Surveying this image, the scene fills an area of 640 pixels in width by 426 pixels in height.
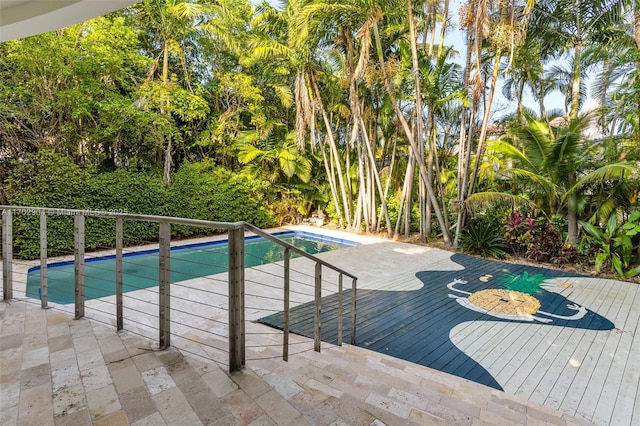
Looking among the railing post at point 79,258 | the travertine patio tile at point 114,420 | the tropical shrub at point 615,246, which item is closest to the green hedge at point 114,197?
the railing post at point 79,258

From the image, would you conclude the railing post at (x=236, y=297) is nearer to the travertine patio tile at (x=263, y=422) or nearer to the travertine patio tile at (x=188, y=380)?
the travertine patio tile at (x=188, y=380)

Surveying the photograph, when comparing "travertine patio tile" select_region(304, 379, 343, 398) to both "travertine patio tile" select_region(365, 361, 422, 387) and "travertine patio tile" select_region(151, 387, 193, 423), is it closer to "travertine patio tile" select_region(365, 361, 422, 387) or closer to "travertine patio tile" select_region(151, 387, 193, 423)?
"travertine patio tile" select_region(151, 387, 193, 423)

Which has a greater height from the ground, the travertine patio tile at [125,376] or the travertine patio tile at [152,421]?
the travertine patio tile at [125,376]

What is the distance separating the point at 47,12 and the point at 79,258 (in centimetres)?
181

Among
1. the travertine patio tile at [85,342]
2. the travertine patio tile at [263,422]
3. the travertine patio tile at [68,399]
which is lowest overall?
the travertine patio tile at [263,422]

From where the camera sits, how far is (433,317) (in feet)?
14.7

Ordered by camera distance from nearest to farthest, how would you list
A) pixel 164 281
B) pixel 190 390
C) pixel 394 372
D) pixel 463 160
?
pixel 190 390 → pixel 164 281 → pixel 394 372 → pixel 463 160

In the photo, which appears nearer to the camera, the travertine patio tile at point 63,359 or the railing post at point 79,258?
the travertine patio tile at point 63,359

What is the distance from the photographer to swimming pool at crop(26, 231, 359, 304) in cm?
547

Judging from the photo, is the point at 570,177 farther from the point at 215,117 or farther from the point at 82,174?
the point at 82,174

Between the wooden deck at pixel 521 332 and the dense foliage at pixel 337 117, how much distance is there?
232cm

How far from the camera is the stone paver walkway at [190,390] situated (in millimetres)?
1592

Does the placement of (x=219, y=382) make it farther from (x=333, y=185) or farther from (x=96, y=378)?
(x=333, y=185)

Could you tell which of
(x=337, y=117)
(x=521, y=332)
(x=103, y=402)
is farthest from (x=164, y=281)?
(x=337, y=117)
